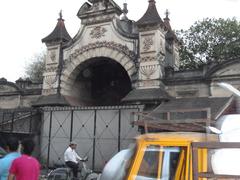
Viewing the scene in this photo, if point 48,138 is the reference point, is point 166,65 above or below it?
above

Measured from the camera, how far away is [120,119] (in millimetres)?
20109

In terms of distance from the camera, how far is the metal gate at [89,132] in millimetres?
20031

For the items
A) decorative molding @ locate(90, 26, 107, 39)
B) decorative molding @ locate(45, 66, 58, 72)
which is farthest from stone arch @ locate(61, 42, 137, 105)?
decorative molding @ locate(45, 66, 58, 72)

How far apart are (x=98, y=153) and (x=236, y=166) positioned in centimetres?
1576

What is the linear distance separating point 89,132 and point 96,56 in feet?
13.3

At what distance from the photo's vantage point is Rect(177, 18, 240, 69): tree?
35541 mm

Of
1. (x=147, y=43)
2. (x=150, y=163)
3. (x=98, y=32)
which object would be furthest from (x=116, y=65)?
(x=150, y=163)

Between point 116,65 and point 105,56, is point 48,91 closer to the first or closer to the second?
point 105,56

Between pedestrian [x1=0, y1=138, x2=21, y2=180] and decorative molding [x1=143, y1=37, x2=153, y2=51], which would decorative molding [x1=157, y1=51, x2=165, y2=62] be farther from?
pedestrian [x1=0, y1=138, x2=21, y2=180]

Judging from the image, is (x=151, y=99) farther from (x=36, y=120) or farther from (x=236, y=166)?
(x=236, y=166)

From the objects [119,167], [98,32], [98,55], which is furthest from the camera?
[98,32]

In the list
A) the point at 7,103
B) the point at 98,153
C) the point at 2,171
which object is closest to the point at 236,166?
the point at 2,171

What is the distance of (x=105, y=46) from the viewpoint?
2145 centimetres

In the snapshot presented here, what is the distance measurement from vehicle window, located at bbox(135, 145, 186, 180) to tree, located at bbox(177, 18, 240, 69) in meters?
30.1
